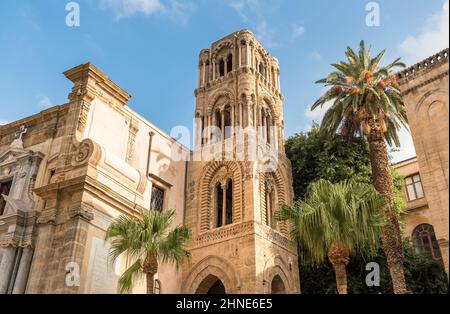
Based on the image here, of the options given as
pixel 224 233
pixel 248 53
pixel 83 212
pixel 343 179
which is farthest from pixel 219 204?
pixel 83 212

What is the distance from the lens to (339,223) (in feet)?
49.0

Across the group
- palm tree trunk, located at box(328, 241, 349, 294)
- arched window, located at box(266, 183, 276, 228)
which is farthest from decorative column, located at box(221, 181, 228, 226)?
palm tree trunk, located at box(328, 241, 349, 294)

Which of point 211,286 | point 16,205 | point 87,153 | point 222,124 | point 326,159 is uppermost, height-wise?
point 222,124

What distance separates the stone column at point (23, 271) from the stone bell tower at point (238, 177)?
24.6 ft

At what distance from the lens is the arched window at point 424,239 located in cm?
2942

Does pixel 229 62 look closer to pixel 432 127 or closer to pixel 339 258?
pixel 432 127

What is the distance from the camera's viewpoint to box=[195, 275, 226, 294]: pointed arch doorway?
22.8 metres

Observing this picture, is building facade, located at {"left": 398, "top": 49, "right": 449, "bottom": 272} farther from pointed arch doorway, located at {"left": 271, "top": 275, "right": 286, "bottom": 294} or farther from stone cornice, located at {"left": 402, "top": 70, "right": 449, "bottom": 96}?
pointed arch doorway, located at {"left": 271, "top": 275, "right": 286, "bottom": 294}

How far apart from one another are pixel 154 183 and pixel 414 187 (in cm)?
1781

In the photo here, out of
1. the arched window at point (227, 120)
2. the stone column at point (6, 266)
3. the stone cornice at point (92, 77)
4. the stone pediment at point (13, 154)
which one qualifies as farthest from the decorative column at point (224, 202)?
the stone column at point (6, 266)

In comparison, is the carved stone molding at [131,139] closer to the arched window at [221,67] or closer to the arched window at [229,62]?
the arched window at [221,67]

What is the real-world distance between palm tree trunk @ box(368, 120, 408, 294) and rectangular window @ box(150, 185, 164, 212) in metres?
10.3

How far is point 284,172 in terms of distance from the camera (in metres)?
26.5
